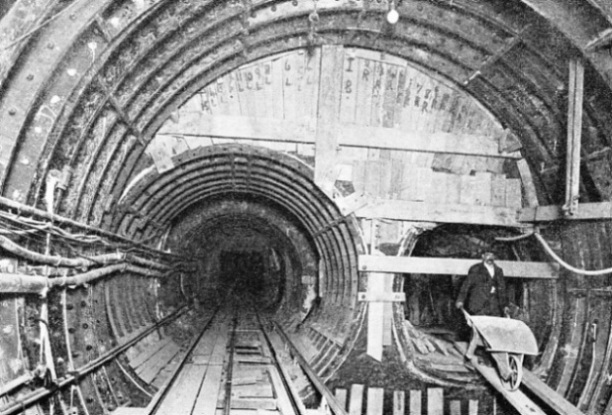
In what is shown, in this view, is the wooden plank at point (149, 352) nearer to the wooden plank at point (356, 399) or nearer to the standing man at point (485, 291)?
the wooden plank at point (356, 399)

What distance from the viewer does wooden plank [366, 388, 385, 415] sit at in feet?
23.1

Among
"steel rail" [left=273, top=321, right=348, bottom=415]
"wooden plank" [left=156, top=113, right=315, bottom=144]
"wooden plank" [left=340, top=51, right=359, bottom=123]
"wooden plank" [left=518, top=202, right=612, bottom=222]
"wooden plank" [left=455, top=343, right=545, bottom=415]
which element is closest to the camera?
"steel rail" [left=273, top=321, right=348, bottom=415]

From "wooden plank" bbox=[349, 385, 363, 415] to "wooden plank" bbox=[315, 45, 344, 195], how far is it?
2.82m

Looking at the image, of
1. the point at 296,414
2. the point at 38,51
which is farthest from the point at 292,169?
the point at 38,51

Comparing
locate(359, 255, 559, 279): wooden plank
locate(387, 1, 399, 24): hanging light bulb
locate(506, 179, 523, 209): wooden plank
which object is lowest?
locate(359, 255, 559, 279): wooden plank

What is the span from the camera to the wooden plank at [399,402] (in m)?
7.01

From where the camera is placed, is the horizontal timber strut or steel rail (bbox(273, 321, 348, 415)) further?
the horizontal timber strut

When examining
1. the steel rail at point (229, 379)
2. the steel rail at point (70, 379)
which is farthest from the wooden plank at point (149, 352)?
the steel rail at point (229, 379)

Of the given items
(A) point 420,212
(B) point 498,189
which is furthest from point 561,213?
(A) point 420,212

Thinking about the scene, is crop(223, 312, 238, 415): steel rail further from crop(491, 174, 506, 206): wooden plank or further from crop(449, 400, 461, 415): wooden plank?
crop(491, 174, 506, 206): wooden plank

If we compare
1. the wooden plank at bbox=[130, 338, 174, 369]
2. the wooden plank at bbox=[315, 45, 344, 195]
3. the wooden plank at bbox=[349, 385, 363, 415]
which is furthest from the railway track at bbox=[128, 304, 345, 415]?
the wooden plank at bbox=[315, 45, 344, 195]

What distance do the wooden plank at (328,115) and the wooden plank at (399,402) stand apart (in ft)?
9.95

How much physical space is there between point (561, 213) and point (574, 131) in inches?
48.8

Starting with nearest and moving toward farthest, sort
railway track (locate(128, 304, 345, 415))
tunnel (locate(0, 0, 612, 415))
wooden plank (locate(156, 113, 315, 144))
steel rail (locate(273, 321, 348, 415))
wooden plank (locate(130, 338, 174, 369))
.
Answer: tunnel (locate(0, 0, 612, 415)), steel rail (locate(273, 321, 348, 415)), railway track (locate(128, 304, 345, 415)), wooden plank (locate(156, 113, 315, 144)), wooden plank (locate(130, 338, 174, 369))
